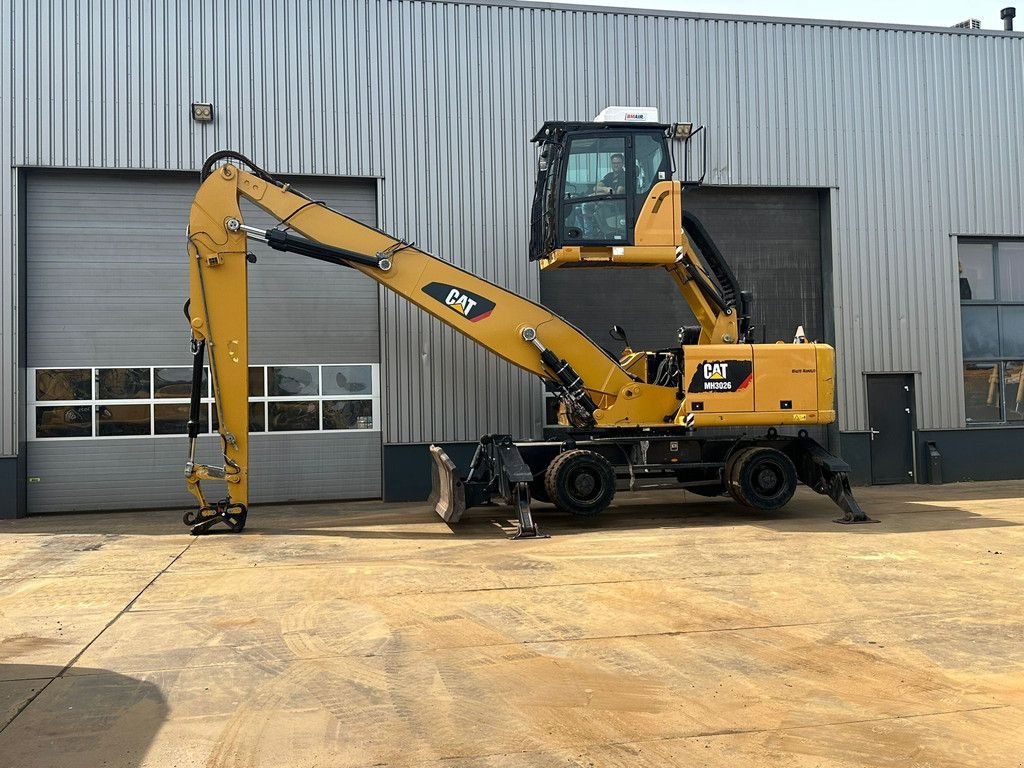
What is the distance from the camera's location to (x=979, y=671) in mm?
5152

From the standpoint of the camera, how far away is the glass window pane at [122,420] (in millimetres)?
13508

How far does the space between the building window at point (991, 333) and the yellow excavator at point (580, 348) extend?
635 centimetres

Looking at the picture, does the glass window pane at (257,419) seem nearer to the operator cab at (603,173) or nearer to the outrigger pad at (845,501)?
the operator cab at (603,173)

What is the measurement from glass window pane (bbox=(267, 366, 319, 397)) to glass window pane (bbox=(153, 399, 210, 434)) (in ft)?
4.35

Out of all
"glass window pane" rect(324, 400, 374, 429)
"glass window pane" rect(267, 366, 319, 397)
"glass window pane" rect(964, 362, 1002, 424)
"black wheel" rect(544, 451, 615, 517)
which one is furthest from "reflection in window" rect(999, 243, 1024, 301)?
"glass window pane" rect(267, 366, 319, 397)

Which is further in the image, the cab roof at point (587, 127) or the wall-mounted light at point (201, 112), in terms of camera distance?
the wall-mounted light at point (201, 112)

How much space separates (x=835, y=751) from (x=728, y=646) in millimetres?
1691

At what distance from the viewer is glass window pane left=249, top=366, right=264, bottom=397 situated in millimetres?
13898

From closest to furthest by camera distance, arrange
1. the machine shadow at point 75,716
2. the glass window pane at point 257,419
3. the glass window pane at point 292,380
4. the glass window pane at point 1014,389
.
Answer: the machine shadow at point 75,716
the glass window pane at point 257,419
the glass window pane at point 292,380
the glass window pane at point 1014,389

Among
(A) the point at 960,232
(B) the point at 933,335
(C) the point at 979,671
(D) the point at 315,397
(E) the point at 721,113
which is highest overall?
(E) the point at 721,113

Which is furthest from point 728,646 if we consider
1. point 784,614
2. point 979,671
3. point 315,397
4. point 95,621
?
point 315,397

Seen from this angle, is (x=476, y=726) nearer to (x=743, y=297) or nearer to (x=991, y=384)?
(x=743, y=297)

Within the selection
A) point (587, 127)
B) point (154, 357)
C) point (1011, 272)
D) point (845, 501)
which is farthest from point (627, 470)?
point (1011, 272)

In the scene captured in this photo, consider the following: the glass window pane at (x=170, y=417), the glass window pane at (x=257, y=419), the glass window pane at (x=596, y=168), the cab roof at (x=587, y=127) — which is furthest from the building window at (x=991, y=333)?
the glass window pane at (x=170, y=417)
